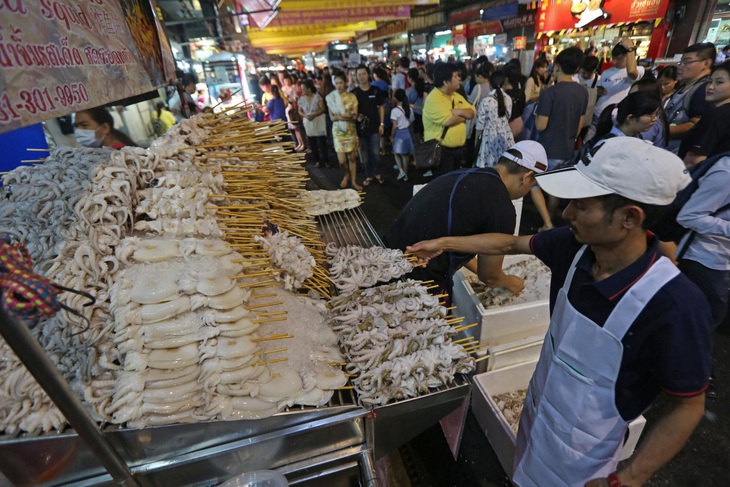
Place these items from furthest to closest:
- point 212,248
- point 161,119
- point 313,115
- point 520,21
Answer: point 520,21 → point 313,115 → point 161,119 → point 212,248

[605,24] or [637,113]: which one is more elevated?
[605,24]

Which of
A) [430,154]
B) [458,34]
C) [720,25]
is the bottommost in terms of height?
[430,154]

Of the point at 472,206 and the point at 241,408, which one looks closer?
the point at 241,408

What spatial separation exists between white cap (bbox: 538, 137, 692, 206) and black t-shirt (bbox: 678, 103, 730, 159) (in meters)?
Answer: 2.79

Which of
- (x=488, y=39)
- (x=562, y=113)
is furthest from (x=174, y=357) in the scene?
(x=488, y=39)

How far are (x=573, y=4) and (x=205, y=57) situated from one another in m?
13.1

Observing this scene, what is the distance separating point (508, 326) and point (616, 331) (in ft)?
4.33

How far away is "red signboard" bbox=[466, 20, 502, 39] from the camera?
1692 centimetres

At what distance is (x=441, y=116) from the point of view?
521cm

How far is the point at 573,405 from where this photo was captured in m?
1.49

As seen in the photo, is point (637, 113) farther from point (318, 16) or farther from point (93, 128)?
point (318, 16)

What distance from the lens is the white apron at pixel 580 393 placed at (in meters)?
1.27

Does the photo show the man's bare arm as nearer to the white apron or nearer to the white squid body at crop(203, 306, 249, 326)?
the white apron

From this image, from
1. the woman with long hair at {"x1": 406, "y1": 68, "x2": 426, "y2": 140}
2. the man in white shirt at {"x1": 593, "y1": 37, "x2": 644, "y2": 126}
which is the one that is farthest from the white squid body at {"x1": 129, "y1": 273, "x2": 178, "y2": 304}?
the woman with long hair at {"x1": 406, "y1": 68, "x2": 426, "y2": 140}
